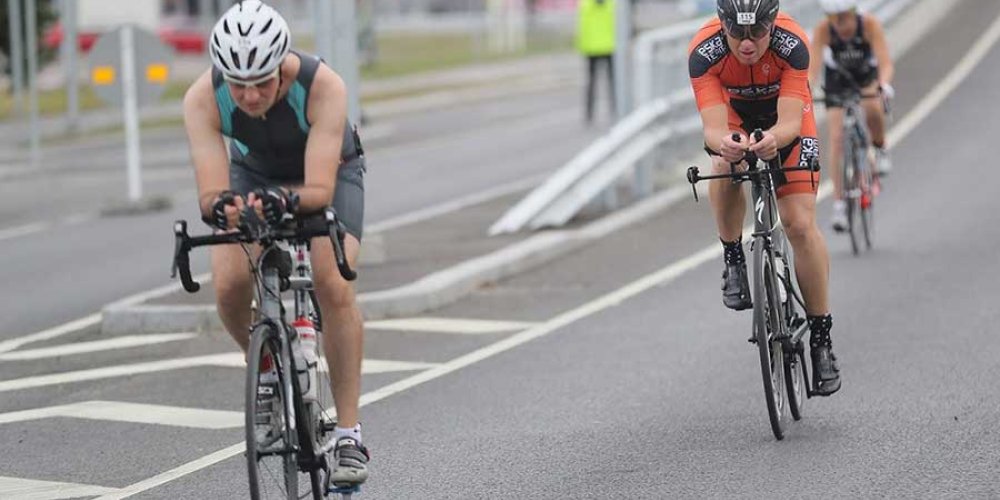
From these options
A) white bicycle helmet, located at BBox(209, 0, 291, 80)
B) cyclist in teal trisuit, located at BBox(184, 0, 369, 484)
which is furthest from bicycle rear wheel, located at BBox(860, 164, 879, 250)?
white bicycle helmet, located at BBox(209, 0, 291, 80)

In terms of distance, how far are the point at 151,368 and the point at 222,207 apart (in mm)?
4972

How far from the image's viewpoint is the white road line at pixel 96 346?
12430 mm

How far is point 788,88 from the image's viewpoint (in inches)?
347

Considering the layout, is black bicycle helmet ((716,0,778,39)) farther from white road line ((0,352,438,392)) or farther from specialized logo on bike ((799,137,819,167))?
white road line ((0,352,438,392))

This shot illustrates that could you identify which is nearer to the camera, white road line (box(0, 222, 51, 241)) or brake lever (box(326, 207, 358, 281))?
brake lever (box(326, 207, 358, 281))

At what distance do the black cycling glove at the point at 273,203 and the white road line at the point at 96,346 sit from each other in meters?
5.80

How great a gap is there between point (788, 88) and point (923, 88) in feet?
59.9

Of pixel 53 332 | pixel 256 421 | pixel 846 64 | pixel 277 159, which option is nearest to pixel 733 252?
pixel 277 159

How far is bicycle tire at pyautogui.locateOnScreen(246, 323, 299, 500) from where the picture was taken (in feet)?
21.7

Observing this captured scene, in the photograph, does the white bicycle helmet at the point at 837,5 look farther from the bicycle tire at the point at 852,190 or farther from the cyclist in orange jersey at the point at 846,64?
the bicycle tire at the point at 852,190

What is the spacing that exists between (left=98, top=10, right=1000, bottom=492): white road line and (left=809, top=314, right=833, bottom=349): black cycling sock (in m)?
2.31

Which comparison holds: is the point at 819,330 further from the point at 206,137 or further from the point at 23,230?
the point at 23,230

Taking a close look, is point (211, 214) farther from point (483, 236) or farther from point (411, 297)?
point (483, 236)

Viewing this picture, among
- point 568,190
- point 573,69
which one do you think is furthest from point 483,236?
point 573,69
